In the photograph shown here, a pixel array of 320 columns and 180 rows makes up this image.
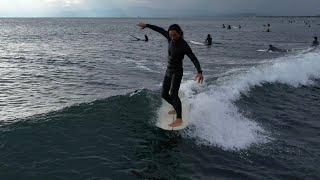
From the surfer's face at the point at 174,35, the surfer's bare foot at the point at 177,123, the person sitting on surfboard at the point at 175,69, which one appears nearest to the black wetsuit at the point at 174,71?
the person sitting on surfboard at the point at 175,69

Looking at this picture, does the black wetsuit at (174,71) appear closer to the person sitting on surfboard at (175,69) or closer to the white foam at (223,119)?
the person sitting on surfboard at (175,69)

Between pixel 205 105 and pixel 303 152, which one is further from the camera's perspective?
pixel 205 105

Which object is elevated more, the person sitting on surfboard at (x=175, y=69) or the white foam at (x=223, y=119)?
the person sitting on surfboard at (x=175, y=69)

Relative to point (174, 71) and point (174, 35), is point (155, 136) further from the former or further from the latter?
point (174, 35)

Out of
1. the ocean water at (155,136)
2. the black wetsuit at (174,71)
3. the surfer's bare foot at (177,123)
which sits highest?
the black wetsuit at (174,71)

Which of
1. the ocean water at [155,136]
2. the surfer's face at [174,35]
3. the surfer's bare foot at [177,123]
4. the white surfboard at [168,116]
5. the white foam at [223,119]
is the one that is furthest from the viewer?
the white surfboard at [168,116]

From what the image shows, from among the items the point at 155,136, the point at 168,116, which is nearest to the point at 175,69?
the point at 168,116

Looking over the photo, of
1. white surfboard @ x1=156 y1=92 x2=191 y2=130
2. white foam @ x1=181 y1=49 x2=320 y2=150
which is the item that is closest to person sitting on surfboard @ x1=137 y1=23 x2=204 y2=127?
white surfboard @ x1=156 y1=92 x2=191 y2=130

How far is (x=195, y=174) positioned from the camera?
7.99 meters

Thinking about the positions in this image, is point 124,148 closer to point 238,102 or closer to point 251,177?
point 251,177

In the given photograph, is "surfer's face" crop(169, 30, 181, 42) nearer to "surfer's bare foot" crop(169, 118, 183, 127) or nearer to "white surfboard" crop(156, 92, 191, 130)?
"surfer's bare foot" crop(169, 118, 183, 127)

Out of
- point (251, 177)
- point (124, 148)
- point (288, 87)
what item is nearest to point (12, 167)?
point (124, 148)

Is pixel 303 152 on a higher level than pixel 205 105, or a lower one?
lower

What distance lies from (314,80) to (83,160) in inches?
652
